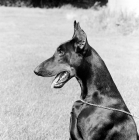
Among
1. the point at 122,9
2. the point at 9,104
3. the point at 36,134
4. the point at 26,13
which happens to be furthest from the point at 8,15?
the point at 36,134

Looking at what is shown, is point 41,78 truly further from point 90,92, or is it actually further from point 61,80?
point 90,92

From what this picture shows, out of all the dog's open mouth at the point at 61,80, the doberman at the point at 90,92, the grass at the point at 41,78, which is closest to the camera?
the doberman at the point at 90,92

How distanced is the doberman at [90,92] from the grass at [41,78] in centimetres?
161

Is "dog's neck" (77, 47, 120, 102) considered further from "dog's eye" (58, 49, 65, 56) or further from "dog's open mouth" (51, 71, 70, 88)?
"dog's eye" (58, 49, 65, 56)

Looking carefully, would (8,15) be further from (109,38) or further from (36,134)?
(36,134)

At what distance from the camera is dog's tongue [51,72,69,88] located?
3574 mm

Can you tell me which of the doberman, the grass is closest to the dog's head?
the doberman

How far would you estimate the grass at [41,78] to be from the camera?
5352mm

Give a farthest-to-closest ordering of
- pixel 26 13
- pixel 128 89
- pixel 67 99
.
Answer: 1. pixel 26 13
2. pixel 128 89
3. pixel 67 99

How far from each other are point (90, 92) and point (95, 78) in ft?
0.54

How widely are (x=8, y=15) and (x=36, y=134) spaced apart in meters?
17.1

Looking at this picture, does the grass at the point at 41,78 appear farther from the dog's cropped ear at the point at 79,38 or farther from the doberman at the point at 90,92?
the dog's cropped ear at the point at 79,38

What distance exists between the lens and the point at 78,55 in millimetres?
3539

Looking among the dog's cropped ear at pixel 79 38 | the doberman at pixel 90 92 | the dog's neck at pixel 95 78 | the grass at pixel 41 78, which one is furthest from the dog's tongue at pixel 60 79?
the grass at pixel 41 78
